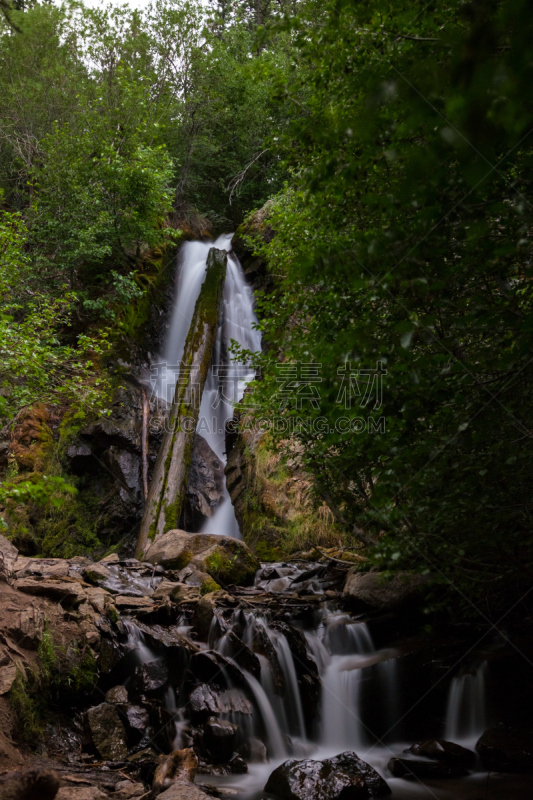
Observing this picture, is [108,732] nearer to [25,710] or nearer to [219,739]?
[25,710]

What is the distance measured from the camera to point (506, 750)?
13.7 feet

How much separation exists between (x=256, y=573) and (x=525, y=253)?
6.66 metres

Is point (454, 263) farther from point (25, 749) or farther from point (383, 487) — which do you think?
point (25, 749)

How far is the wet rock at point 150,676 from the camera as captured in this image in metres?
4.59

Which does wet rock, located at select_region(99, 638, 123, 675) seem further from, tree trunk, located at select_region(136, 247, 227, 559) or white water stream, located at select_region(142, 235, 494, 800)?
tree trunk, located at select_region(136, 247, 227, 559)

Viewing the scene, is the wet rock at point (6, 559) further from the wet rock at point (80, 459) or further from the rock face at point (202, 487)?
the rock face at point (202, 487)

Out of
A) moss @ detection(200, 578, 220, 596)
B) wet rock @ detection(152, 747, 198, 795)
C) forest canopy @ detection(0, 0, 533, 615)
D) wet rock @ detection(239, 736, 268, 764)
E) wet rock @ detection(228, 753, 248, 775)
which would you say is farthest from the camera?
moss @ detection(200, 578, 220, 596)

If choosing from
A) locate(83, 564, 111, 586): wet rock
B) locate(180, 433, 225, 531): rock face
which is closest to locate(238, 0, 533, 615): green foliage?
locate(83, 564, 111, 586): wet rock

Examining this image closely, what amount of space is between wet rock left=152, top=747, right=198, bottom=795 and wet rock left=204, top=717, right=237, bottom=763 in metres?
0.31

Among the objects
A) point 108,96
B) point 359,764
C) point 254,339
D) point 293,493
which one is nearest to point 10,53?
point 108,96

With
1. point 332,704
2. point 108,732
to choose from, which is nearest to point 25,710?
point 108,732

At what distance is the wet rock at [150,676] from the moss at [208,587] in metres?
1.79

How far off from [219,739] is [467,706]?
2.49 m

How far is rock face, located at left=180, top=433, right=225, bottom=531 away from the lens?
11.3 m
